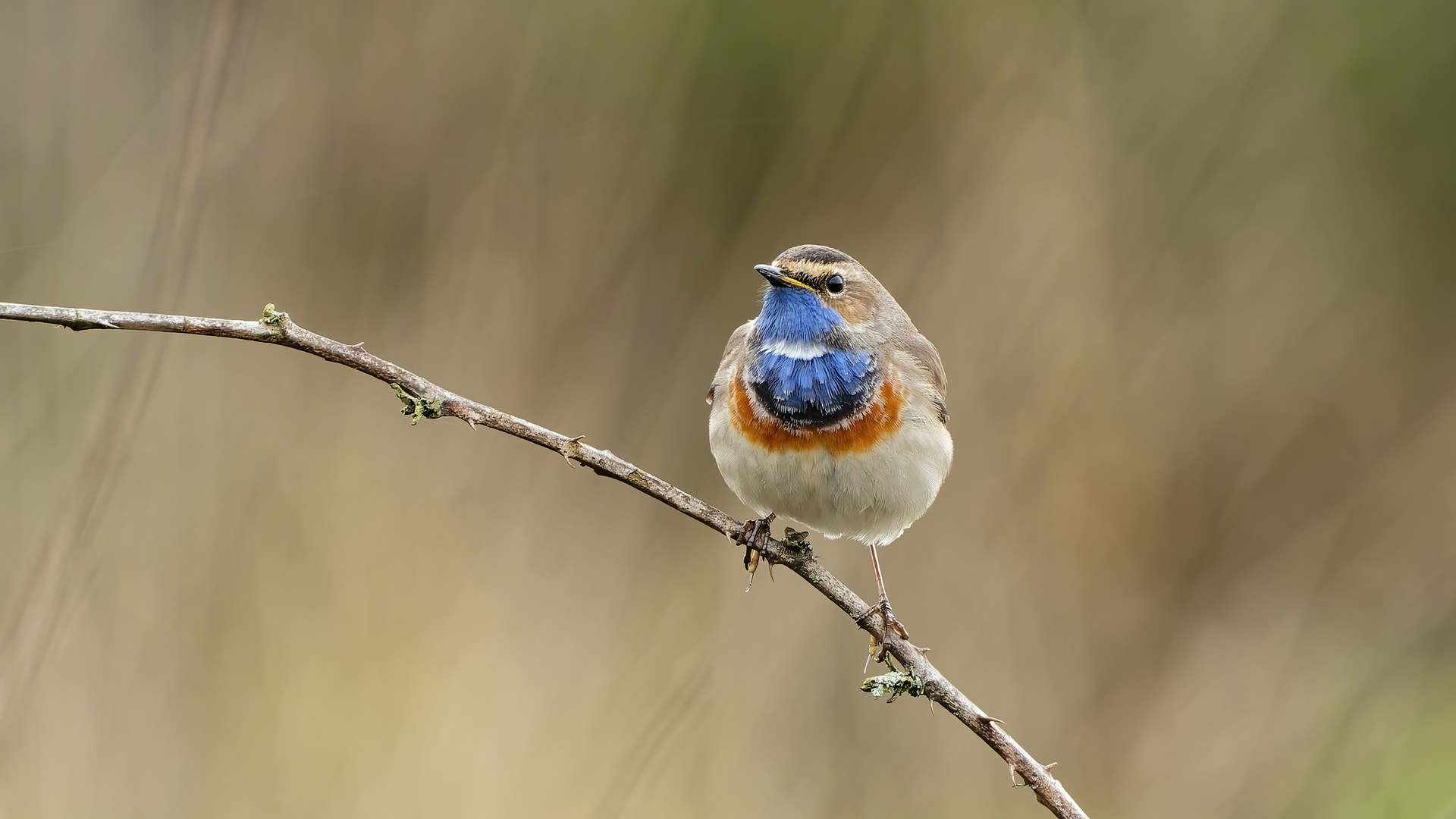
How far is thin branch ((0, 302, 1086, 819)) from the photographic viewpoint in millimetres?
2137

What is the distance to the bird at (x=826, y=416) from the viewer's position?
11.9ft

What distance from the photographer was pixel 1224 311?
615 centimetres

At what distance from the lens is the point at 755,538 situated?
11.2ft

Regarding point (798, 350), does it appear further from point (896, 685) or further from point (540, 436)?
point (540, 436)

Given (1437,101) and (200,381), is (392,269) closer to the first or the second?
(200,381)

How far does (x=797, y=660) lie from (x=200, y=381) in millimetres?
3055

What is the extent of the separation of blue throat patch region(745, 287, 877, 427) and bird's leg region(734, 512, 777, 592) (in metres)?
0.35

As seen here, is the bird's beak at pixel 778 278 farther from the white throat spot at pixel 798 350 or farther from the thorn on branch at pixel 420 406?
the thorn on branch at pixel 420 406

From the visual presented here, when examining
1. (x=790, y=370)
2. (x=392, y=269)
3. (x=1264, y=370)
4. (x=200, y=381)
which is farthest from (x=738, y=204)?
(x=1264, y=370)

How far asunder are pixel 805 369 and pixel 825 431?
0.23 m

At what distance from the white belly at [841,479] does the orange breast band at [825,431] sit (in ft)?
0.07

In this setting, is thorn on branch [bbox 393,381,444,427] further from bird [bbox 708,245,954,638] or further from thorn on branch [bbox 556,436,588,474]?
bird [bbox 708,245,954,638]

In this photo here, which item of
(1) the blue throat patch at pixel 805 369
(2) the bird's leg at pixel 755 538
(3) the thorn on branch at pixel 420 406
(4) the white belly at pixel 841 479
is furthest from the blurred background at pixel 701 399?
(3) the thorn on branch at pixel 420 406

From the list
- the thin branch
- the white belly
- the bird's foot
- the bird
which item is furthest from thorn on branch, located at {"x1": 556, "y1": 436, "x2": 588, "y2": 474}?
the white belly
